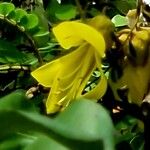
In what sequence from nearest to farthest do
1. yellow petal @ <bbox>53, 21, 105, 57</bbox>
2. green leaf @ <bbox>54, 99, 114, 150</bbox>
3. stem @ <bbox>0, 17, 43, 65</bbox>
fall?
1. green leaf @ <bbox>54, 99, 114, 150</bbox>
2. yellow petal @ <bbox>53, 21, 105, 57</bbox>
3. stem @ <bbox>0, 17, 43, 65</bbox>

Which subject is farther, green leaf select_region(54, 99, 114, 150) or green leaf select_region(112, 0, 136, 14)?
green leaf select_region(112, 0, 136, 14)

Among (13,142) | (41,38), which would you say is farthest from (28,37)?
(13,142)

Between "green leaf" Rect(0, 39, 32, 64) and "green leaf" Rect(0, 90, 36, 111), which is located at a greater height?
"green leaf" Rect(0, 90, 36, 111)

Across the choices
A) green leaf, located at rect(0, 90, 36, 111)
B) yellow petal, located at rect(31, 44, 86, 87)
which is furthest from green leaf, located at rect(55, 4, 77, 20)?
green leaf, located at rect(0, 90, 36, 111)

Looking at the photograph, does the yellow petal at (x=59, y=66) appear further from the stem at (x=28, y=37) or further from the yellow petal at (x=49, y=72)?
the stem at (x=28, y=37)

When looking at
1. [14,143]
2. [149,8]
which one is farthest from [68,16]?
[14,143]

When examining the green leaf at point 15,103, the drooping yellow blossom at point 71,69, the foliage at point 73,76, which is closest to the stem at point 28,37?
the foliage at point 73,76

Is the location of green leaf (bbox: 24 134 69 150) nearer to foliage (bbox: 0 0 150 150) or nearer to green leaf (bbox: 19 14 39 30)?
foliage (bbox: 0 0 150 150)
